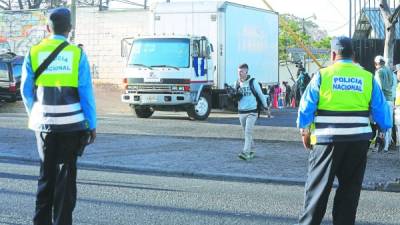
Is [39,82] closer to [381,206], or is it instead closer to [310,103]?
[310,103]

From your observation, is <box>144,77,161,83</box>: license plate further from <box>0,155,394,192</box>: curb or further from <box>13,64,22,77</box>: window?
<box>0,155,394,192</box>: curb

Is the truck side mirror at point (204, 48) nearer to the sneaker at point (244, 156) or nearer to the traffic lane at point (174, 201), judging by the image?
the sneaker at point (244, 156)

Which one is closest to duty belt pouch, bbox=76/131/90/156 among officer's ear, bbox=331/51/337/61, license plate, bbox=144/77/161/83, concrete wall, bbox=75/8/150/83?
officer's ear, bbox=331/51/337/61

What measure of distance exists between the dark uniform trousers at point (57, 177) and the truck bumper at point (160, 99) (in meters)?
15.5

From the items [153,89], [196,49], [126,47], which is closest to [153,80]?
[153,89]

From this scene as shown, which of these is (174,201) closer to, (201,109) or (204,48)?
(204,48)

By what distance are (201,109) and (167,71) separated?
201 centimetres

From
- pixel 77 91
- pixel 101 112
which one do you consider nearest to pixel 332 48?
pixel 77 91

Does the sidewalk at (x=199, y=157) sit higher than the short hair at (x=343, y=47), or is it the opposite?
the short hair at (x=343, y=47)

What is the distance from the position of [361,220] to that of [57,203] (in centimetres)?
373

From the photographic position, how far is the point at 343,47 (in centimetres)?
607

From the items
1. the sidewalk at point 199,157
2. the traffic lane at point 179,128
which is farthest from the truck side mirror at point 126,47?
the sidewalk at point 199,157

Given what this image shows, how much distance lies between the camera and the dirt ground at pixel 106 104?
27094 millimetres

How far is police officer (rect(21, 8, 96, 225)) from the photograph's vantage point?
566 cm
